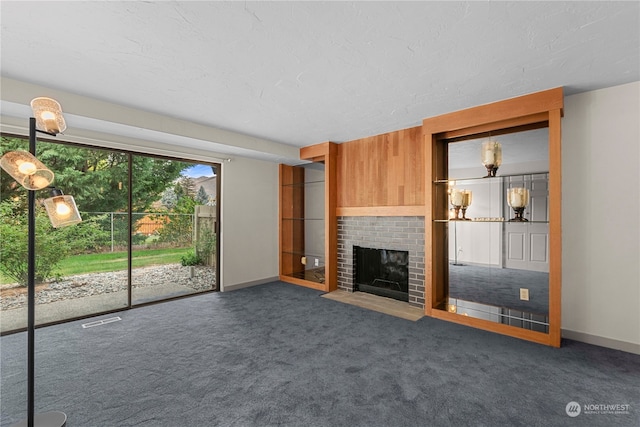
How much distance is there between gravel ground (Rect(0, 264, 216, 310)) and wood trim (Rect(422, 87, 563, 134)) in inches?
160

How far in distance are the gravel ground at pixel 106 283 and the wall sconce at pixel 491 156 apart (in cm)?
425

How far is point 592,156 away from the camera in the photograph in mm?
2574

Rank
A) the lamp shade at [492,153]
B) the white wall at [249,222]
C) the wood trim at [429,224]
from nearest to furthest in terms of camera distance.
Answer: the lamp shade at [492,153], the wood trim at [429,224], the white wall at [249,222]

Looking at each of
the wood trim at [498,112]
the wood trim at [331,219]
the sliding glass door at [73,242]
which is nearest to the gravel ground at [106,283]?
the sliding glass door at [73,242]

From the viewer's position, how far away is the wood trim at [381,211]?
366cm

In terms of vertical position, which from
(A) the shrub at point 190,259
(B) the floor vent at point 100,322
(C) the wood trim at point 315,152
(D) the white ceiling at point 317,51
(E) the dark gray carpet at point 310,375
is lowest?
(B) the floor vent at point 100,322

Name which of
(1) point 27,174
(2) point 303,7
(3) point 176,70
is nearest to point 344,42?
(2) point 303,7

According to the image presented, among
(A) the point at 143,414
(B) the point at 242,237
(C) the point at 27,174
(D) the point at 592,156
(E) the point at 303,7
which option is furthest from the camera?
(B) the point at 242,237

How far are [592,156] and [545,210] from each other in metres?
0.63

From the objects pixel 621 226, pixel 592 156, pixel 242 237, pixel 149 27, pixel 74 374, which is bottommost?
pixel 74 374

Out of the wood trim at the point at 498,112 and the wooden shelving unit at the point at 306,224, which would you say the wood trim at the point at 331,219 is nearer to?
the wooden shelving unit at the point at 306,224

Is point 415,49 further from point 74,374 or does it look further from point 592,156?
point 74,374

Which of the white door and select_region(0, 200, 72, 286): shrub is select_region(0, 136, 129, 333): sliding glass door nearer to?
select_region(0, 200, 72, 286): shrub

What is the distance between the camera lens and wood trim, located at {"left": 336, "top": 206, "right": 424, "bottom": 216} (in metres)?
3.66
